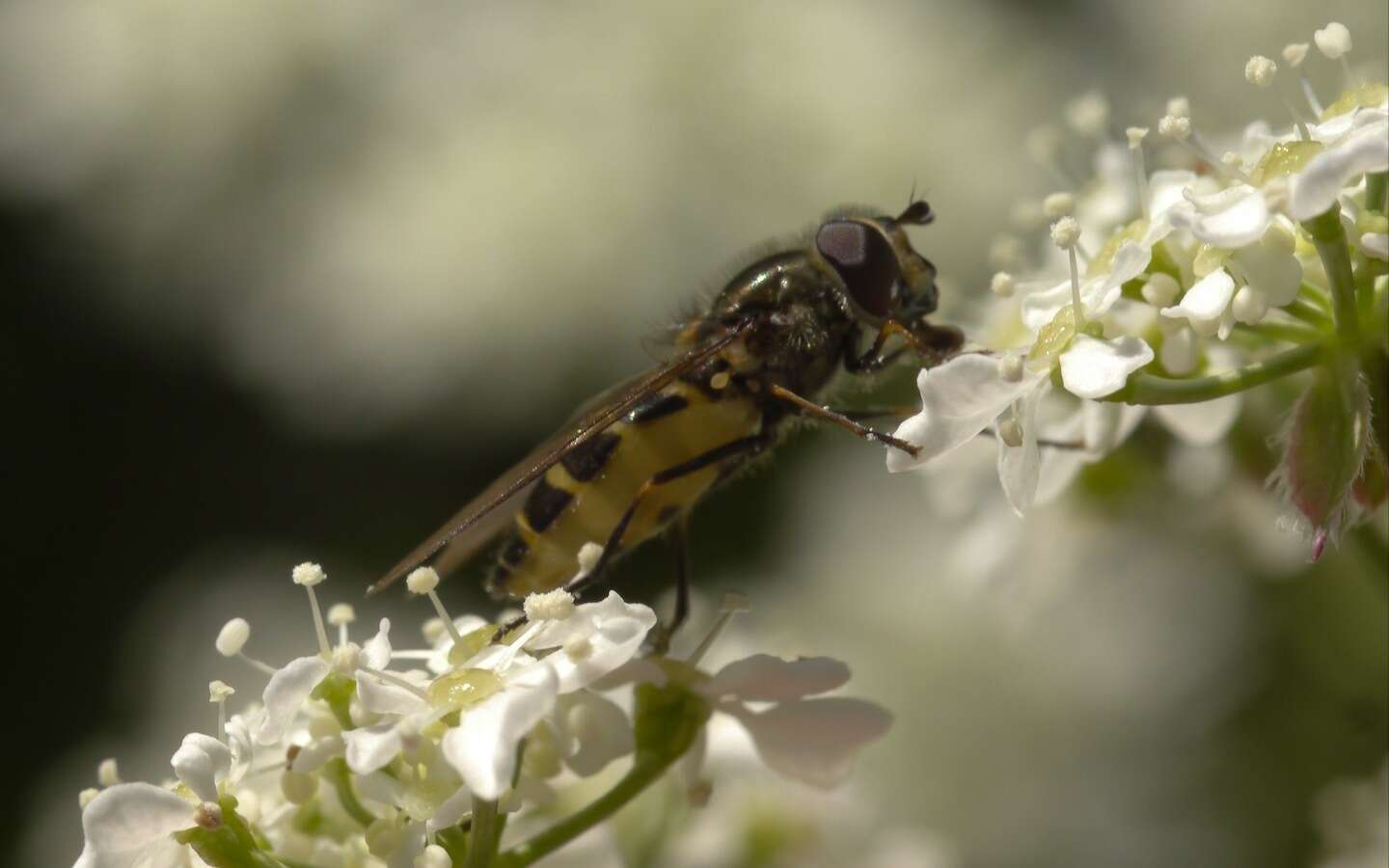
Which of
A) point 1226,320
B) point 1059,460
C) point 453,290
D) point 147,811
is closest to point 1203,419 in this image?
point 1059,460

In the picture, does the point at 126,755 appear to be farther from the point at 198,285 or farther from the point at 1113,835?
the point at 1113,835

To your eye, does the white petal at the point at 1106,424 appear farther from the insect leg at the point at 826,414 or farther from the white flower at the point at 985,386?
the white flower at the point at 985,386

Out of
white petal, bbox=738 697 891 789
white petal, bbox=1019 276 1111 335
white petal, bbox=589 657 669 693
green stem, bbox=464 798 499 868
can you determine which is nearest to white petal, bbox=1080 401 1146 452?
white petal, bbox=1019 276 1111 335

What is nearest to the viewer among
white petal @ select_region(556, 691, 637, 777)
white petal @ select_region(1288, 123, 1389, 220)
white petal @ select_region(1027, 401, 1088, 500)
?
white petal @ select_region(1288, 123, 1389, 220)

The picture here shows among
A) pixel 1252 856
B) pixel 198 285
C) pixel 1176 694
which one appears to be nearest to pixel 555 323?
pixel 198 285

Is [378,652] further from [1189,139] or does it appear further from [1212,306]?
[1189,139]

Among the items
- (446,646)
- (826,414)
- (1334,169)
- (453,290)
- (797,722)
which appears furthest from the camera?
(453,290)

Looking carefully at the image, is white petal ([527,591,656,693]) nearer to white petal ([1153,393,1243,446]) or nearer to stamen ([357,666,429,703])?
stamen ([357,666,429,703])
